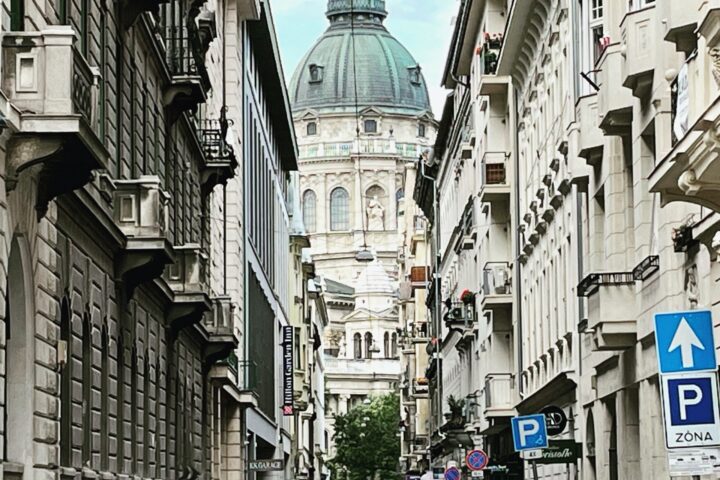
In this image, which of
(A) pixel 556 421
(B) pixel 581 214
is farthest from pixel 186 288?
(B) pixel 581 214

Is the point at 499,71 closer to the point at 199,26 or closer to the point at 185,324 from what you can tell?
the point at 199,26

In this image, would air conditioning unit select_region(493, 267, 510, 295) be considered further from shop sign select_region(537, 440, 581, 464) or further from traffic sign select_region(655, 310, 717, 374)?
traffic sign select_region(655, 310, 717, 374)

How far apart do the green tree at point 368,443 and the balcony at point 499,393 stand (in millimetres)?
114539

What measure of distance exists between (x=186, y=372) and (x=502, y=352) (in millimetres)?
14068

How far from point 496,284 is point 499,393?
2.67 metres

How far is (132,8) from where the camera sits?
27.2 meters

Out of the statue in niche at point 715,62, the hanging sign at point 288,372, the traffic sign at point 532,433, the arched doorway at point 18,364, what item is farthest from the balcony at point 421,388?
the statue in niche at point 715,62

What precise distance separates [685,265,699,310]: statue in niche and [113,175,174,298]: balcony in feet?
22.7

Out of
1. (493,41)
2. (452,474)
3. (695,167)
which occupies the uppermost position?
(493,41)

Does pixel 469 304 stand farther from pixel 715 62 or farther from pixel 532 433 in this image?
pixel 715 62

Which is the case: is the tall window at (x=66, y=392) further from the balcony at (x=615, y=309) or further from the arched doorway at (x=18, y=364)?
the balcony at (x=615, y=309)

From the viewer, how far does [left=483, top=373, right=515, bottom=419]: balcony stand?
47.6 metres

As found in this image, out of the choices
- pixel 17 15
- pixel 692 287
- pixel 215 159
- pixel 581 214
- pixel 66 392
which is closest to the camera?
pixel 17 15

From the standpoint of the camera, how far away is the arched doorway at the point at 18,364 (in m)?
18.6
